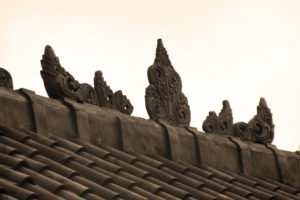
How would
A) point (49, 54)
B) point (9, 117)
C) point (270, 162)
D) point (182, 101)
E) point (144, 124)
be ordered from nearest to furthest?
point (9, 117) → point (49, 54) → point (144, 124) → point (182, 101) → point (270, 162)

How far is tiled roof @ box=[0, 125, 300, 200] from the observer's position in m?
9.31

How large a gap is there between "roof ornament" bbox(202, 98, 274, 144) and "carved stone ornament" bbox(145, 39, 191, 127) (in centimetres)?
56

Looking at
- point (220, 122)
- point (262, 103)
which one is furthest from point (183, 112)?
point (262, 103)

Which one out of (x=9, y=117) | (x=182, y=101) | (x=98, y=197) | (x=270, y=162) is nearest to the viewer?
(x=98, y=197)

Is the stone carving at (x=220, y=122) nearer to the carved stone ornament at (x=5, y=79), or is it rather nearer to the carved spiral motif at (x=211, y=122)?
the carved spiral motif at (x=211, y=122)

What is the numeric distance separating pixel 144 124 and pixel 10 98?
245cm

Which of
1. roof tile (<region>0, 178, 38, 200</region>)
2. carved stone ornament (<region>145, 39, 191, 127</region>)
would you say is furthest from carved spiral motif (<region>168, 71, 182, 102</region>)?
roof tile (<region>0, 178, 38, 200</region>)

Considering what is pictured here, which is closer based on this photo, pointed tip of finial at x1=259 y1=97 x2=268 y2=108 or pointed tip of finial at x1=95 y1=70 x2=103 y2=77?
pointed tip of finial at x1=95 y1=70 x2=103 y2=77

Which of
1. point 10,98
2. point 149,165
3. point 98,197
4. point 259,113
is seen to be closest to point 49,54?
→ point 10,98

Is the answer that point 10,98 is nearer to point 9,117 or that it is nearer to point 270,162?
point 9,117

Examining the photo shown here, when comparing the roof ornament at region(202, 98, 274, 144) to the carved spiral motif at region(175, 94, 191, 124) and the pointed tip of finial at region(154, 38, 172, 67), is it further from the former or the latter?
the pointed tip of finial at region(154, 38, 172, 67)

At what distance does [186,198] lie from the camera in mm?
11430

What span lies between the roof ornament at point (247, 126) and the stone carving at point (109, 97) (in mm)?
1704

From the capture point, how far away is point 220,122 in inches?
579
